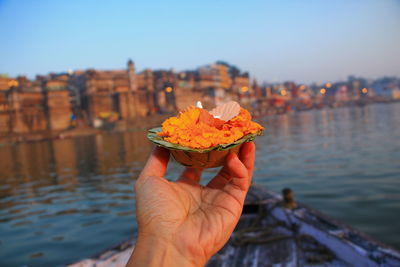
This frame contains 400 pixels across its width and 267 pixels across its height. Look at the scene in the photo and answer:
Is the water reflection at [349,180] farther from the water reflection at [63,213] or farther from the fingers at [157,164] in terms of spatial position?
the fingers at [157,164]

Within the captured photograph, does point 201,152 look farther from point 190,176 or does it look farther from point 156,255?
point 156,255

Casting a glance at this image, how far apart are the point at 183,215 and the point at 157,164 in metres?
0.41

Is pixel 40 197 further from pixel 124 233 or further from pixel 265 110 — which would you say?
pixel 265 110

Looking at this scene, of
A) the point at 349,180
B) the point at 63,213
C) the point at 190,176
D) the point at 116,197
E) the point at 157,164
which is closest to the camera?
the point at 157,164

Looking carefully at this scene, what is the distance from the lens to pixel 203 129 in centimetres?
236

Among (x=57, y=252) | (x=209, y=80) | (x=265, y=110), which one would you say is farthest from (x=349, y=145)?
(x=265, y=110)

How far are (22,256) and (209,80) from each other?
3528 inches

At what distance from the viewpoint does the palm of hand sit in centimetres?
205

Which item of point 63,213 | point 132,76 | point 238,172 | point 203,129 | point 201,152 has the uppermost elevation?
point 132,76

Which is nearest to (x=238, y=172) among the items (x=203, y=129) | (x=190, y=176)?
(x=203, y=129)

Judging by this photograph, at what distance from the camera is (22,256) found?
6977 mm

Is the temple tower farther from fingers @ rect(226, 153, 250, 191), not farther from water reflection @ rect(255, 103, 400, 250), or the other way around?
fingers @ rect(226, 153, 250, 191)

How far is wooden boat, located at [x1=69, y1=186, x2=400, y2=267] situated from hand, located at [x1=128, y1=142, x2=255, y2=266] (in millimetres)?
2641

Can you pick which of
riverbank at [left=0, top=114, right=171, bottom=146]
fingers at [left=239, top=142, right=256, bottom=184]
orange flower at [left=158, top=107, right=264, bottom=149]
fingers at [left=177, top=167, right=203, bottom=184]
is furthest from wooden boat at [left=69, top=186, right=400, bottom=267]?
riverbank at [left=0, top=114, right=171, bottom=146]
